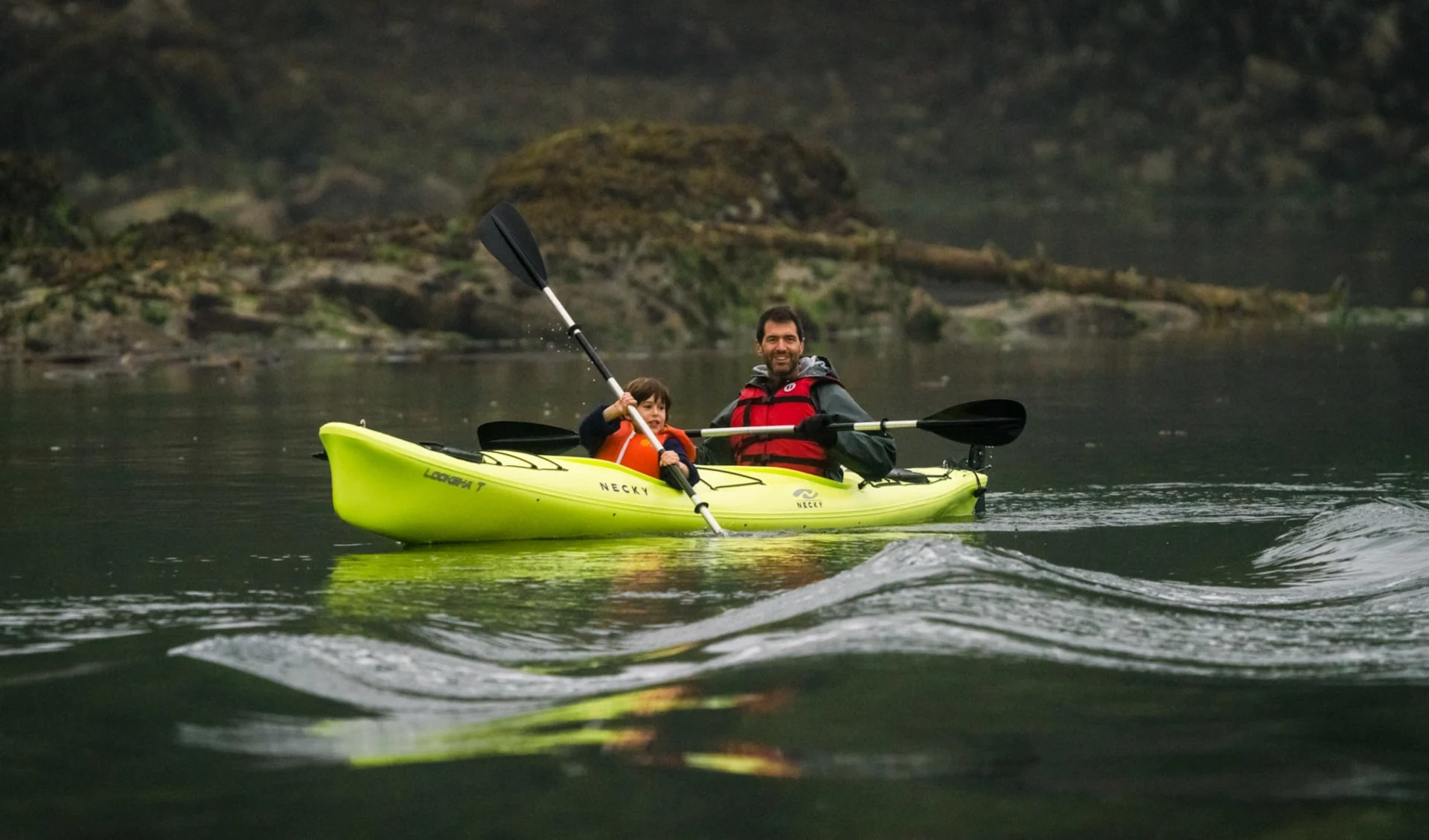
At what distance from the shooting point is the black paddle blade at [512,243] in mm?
12203

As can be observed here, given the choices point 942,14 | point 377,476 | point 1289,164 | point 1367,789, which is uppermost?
point 942,14

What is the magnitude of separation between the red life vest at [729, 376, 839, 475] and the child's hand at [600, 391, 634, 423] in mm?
739

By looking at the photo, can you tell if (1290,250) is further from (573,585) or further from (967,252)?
(573,585)

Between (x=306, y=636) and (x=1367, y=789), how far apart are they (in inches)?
132

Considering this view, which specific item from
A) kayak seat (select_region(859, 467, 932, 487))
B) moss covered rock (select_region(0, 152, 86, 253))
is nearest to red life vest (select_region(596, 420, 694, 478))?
kayak seat (select_region(859, 467, 932, 487))

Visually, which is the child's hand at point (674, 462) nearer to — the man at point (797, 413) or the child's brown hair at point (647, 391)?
the child's brown hair at point (647, 391)

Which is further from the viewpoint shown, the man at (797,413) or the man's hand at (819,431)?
Answer: the man at (797,413)

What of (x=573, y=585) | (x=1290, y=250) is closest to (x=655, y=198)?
(x=1290, y=250)

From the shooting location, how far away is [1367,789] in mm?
4707

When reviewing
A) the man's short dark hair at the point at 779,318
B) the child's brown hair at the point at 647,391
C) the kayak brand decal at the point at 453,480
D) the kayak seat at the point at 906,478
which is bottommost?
the kayak seat at the point at 906,478

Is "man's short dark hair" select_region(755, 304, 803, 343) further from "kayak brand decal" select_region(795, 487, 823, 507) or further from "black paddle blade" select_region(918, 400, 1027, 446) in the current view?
"black paddle blade" select_region(918, 400, 1027, 446)

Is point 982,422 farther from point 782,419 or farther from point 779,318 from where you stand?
point 779,318

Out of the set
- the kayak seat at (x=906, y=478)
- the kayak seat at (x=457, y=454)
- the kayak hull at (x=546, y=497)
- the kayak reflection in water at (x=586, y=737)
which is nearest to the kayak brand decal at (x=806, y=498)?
the kayak hull at (x=546, y=497)

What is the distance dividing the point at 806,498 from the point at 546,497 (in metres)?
→ 1.41
